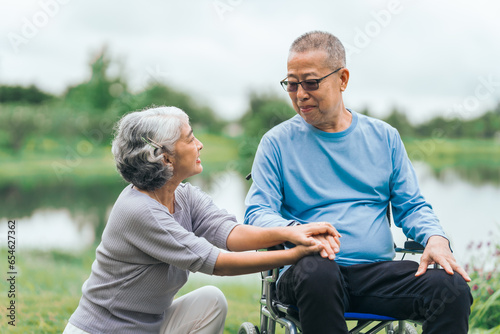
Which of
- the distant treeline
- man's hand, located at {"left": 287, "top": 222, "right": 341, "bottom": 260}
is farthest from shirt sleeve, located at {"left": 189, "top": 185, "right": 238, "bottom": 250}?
the distant treeline

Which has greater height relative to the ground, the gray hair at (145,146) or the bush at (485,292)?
the gray hair at (145,146)

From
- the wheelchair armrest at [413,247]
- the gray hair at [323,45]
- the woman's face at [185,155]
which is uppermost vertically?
the gray hair at [323,45]

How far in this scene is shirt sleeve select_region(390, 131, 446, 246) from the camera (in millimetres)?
2299

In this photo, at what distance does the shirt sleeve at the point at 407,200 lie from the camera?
230 centimetres

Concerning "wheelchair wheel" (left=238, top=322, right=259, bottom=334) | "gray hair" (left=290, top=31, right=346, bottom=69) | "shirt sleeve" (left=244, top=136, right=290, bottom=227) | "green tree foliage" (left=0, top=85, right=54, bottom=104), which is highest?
"gray hair" (left=290, top=31, right=346, bottom=69)

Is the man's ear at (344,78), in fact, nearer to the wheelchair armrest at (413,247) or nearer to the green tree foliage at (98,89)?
the wheelchair armrest at (413,247)

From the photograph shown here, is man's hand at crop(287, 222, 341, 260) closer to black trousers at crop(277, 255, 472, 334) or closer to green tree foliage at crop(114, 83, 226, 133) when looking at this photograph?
black trousers at crop(277, 255, 472, 334)

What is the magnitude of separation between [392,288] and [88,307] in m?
1.14

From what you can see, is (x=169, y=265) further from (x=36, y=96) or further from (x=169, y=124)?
(x=36, y=96)

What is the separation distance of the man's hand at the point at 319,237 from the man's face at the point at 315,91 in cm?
60

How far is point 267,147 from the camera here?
2.35 meters

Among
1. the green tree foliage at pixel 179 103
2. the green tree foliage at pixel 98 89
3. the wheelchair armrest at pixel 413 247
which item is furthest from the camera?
the green tree foliage at pixel 98 89

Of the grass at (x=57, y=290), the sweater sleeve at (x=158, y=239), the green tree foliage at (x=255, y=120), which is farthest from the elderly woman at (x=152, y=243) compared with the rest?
the green tree foliage at (x=255, y=120)

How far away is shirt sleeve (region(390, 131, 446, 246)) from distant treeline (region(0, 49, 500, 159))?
11.7 ft
